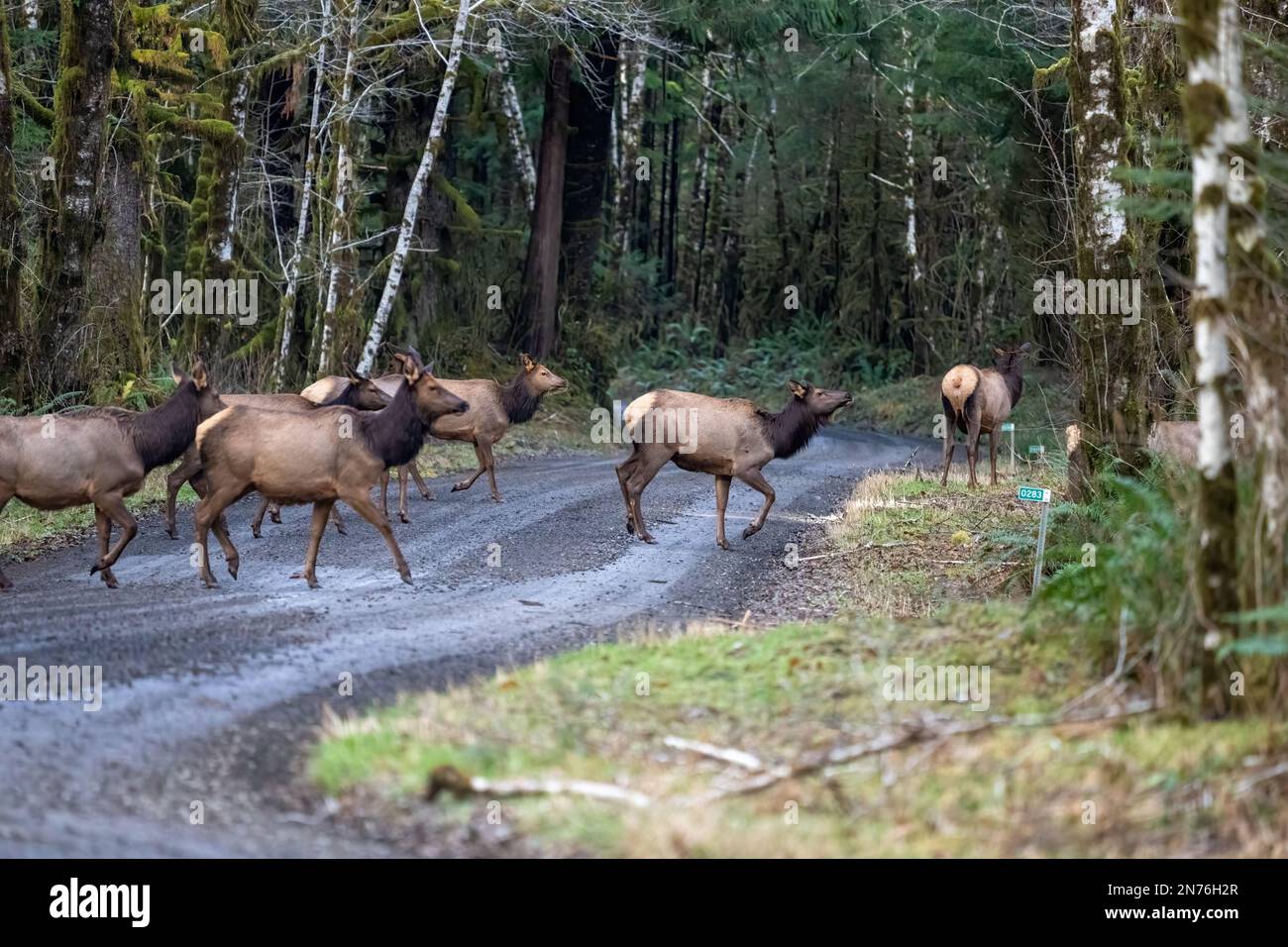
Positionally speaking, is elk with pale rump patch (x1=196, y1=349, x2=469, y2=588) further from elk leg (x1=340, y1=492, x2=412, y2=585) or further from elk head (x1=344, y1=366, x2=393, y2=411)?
elk head (x1=344, y1=366, x2=393, y2=411)

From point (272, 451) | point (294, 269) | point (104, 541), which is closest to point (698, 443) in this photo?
point (272, 451)

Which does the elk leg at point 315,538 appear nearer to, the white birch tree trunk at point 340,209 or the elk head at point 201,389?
the elk head at point 201,389

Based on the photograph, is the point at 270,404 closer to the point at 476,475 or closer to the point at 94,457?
the point at 94,457

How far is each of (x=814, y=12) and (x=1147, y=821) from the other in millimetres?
25948

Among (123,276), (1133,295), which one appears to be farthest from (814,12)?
(1133,295)

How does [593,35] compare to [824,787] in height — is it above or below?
above

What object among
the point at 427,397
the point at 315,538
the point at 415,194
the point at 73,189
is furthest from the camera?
the point at 415,194

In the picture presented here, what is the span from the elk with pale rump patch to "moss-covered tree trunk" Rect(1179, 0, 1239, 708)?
289 inches

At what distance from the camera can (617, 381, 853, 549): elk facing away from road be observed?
16.3m

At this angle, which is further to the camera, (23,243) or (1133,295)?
(23,243)

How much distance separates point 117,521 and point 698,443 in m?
6.09

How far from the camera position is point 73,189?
62.5 ft

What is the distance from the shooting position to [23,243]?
64.5 ft
